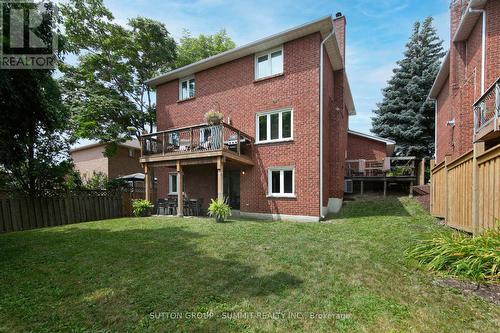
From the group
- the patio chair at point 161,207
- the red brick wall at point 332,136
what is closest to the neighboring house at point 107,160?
the patio chair at point 161,207

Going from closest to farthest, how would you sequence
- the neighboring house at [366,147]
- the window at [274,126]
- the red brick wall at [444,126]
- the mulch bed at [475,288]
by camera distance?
the mulch bed at [475,288], the window at [274,126], the red brick wall at [444,126], the neighboring house at [366,147]

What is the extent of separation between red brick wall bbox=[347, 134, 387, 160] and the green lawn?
13395mm

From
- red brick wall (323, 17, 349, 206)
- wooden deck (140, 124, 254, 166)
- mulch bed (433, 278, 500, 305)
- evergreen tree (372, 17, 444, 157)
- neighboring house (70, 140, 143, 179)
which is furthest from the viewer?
neighboring house (70, 140, 143, 179)

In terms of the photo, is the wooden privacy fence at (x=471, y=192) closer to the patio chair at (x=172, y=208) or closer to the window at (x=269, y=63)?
the window at (x=269, y=63)

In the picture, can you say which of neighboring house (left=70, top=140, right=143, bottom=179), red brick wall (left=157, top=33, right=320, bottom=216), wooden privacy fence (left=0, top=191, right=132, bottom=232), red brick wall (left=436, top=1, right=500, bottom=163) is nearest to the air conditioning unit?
red brick wall (left=436, top=1, right=500, bottom=163)

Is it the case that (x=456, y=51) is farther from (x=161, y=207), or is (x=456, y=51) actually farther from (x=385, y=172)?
(x=161, y=207)

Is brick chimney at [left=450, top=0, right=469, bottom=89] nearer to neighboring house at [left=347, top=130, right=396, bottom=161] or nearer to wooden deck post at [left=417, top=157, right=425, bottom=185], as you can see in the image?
wooden deck post at [left=417, top=157, right=425, bottom=185]

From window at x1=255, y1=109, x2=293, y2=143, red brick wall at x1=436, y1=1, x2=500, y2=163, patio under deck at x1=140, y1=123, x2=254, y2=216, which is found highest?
red brick wall at x1=436, y1=1, x2=500, y2=163

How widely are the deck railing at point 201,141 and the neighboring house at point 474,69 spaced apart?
811cm

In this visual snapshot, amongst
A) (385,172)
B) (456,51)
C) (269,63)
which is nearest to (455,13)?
(456,51)

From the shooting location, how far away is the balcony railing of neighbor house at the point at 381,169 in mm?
15433

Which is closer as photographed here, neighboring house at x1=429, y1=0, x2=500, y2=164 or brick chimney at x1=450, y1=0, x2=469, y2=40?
neighboring house at x1=429, y1=0, x2=500, y2=164

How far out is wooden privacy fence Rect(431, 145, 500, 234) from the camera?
4844mm

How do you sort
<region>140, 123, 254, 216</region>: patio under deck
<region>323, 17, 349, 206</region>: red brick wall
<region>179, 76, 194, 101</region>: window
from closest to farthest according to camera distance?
<region>140, 123, 254, 216</region>: patio under deck → <region>323, 17, 349, 206</region>: red brick wall → <region>179, 76, 194, 101</region>: window
